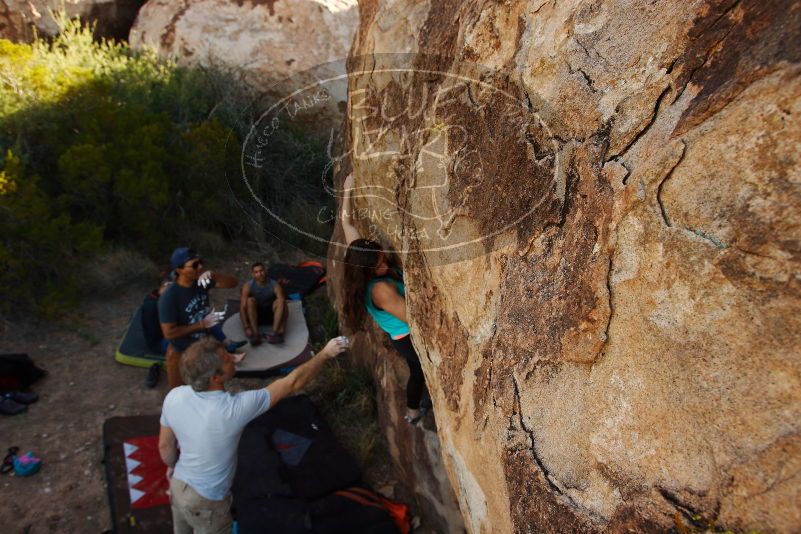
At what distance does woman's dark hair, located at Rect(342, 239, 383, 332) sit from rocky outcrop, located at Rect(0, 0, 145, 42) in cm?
749

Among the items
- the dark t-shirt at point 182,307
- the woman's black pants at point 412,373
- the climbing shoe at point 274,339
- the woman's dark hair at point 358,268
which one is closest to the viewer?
the woman's dark hair at point 358,268

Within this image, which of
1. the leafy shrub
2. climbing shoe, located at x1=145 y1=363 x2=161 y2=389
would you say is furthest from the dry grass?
the leafy shrub

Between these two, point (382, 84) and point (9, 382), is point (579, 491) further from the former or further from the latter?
point (9, 382)

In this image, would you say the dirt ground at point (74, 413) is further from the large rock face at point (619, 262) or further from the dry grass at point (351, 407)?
the large rock face at point (619, 262)

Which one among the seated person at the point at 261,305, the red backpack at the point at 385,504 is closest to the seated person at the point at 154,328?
the seated person at the point at 261,305

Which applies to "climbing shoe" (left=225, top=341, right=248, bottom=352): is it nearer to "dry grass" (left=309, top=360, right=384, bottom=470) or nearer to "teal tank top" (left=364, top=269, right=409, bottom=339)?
"dry grass" (left=309, top=360, right=384, bottom=470)

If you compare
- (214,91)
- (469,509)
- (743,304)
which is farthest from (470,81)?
(214,91)

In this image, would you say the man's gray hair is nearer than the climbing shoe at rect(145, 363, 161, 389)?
Yes

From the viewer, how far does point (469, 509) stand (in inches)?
78.6

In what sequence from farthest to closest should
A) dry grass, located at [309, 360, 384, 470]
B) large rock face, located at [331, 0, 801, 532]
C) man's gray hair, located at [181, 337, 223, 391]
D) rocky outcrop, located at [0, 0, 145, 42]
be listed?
1. rocky outcrop, located at [0, 0, 145, 42]
2. dry grass, located at [309, 360, 384, 470]
3. man's gray hair, located at [181, 337, 223, 391]
4. large rock face, located at [331, 0, 801, 532]

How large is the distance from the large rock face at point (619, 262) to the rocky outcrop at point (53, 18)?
316 inches

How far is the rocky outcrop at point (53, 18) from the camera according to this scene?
25.6 feet

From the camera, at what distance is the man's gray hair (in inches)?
91.5

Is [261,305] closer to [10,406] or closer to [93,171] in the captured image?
[10,406]
